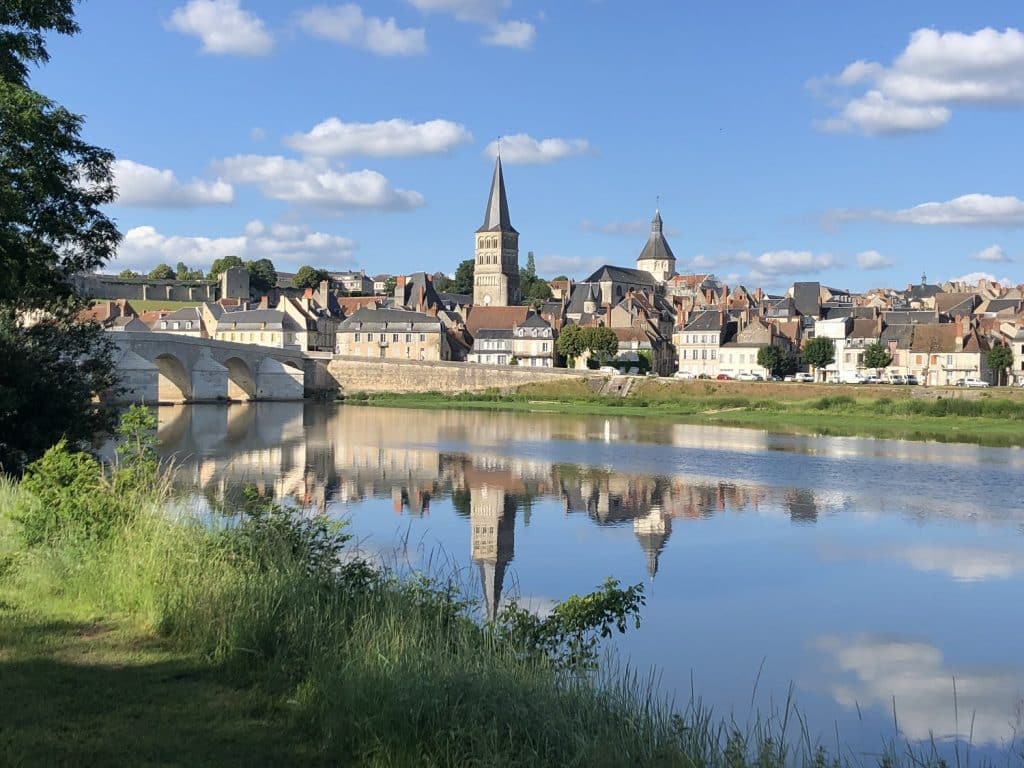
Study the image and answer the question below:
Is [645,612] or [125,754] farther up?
[125,754]

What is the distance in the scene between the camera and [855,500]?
18.3m

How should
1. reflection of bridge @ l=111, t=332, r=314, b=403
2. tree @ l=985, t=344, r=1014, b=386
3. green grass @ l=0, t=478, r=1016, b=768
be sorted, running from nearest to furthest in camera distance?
1. green grass @ l=0, t=478, r=1016, b=768
2. reflection of bridge @ l=111, t=332, r=314, b=403
3. tree @ l=985, t=344, r=1014, b=386

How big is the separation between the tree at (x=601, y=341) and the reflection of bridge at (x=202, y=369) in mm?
15543

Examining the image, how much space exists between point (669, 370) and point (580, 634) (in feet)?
187

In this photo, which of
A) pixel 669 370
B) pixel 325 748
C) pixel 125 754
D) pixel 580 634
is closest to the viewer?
pixel 125 754

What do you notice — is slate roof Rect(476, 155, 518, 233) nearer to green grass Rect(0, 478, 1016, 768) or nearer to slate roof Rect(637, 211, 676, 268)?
slate roof Rect(637, 211, 676, 268)

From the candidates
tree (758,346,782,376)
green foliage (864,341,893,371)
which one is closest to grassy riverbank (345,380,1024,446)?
tree (758,346,782,376)

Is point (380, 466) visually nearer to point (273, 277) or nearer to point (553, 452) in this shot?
point (553, 452)

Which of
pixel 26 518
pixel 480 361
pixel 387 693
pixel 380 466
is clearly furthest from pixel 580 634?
pixel 480 361

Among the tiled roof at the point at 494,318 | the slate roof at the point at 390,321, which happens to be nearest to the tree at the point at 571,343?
the tiled roof at the point at 494,318

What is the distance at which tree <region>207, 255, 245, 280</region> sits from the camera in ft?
311

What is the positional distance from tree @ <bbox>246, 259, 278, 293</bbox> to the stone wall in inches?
1547

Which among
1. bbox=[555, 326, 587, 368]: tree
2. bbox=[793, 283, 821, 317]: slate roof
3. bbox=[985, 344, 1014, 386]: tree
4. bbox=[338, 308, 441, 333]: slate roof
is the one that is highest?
bbox=[793, 283, 821, 317]: slate roof

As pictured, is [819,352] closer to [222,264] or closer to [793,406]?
[793,406]
